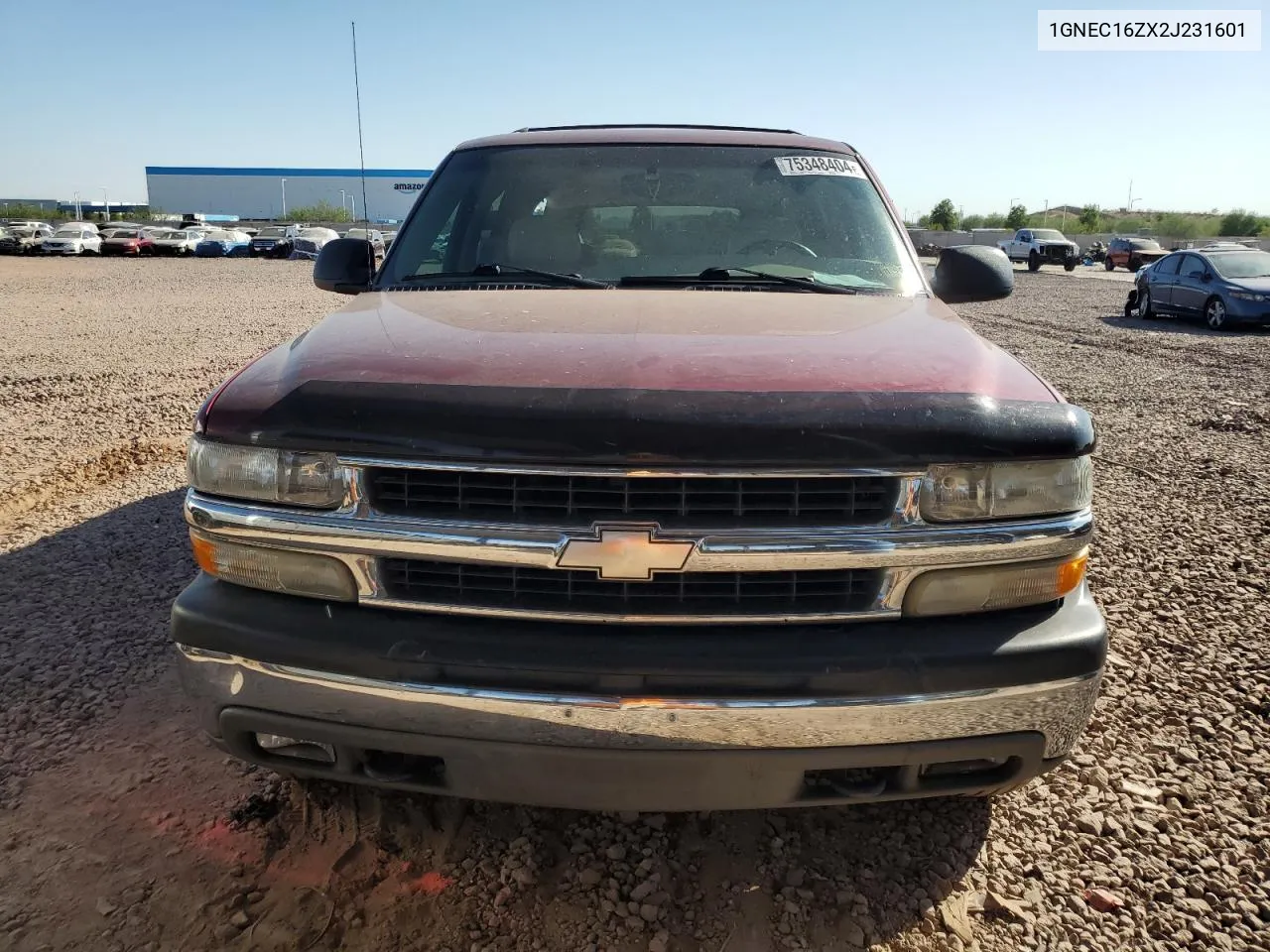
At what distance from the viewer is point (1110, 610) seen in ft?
13.0

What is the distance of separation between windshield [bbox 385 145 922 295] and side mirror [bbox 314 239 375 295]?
0.14 meters

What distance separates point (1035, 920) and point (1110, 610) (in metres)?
2.13

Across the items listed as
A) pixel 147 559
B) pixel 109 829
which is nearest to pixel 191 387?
pixel 147 559

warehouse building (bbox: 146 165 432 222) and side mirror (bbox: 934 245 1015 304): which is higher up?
warehouse building (bbox: 146 165 432 222)

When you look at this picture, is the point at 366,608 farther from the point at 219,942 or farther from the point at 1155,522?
the point at 1155,522

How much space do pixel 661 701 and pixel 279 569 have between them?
0.88m

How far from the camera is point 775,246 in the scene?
3.22m

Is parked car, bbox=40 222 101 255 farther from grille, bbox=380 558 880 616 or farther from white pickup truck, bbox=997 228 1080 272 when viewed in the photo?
grille, bbox=380 558 880 616

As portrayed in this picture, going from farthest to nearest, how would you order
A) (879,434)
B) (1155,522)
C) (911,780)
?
(1155,522) → (911,780) → (879,434)

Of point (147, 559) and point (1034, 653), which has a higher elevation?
point (1034, 653)

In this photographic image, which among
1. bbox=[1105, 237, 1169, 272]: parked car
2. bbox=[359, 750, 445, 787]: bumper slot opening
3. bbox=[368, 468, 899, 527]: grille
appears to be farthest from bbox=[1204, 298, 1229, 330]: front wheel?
bbox=[1105, 237, 1169, 272]: parked car

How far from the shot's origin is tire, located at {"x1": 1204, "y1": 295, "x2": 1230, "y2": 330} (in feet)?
51.4

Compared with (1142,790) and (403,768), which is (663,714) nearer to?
(403,768)

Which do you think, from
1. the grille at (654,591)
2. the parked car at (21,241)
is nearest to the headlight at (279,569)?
the grille at (654,591)
